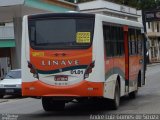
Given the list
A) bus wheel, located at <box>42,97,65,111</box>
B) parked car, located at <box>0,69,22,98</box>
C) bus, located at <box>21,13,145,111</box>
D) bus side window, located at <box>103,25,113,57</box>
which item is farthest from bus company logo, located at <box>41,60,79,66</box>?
parked car, located at <box>0,69,22,98</box>

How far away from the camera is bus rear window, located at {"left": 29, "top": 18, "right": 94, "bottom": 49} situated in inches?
601

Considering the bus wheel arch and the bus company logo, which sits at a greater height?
the bus company logo

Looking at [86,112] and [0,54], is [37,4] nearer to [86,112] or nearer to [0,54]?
[0,54]

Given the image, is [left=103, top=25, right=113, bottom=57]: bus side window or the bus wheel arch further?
the bus wheel arch

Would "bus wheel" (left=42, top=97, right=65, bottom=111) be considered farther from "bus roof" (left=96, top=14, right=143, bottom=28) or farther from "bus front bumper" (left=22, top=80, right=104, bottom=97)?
"bus roof" (left=96, top=14, right=143, bottom=28)

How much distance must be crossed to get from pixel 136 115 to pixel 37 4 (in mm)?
22823

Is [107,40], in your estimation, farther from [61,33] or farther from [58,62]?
[58,62]

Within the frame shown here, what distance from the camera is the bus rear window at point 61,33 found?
15.3 metres

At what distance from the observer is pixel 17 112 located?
17.4 meters

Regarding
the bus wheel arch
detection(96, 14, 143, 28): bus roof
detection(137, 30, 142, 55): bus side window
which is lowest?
the bus wheel arch

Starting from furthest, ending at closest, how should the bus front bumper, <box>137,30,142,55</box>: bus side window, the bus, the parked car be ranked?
the parked car, <box>137,30,142,55</box>: bus side window, the bus, the bus front bumper

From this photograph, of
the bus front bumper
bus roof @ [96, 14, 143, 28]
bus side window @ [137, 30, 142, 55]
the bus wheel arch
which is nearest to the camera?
the bus front bumper

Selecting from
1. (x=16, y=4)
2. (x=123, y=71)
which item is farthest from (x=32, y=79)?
(x=16, y=4)

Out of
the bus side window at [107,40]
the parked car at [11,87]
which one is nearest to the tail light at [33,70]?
the bus side window at [107,40]
